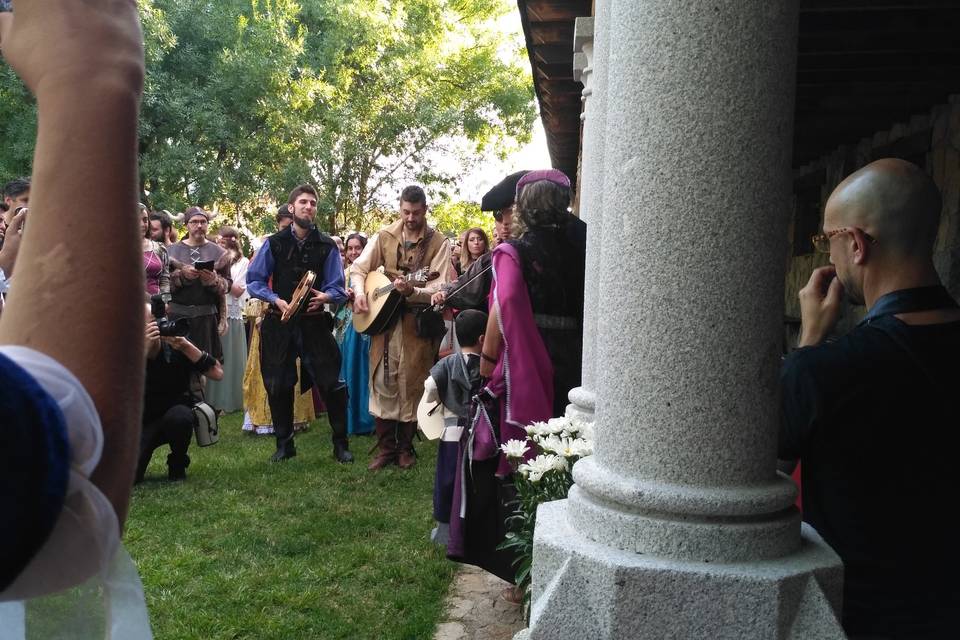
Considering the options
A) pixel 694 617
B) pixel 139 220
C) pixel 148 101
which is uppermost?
pixel 148 101

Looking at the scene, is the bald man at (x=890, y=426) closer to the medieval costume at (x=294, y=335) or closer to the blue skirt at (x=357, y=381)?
the medieval costume at (x=294, y=335)

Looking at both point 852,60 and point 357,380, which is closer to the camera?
point 852,60

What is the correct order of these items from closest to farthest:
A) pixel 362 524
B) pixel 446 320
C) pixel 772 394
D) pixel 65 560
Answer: pixel 65 560
pixel 772 394
pixel 362 524
pixel 446 320

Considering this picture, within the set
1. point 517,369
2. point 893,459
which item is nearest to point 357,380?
point 517,369

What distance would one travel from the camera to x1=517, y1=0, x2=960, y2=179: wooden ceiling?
5016mm

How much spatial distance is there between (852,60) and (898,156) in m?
2.10

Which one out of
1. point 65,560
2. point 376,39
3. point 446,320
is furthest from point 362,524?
point 376,39

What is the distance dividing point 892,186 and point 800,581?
998 millimetres

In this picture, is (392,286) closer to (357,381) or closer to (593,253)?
(357,381)

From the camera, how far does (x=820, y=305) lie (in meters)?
2.68

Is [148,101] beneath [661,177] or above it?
above

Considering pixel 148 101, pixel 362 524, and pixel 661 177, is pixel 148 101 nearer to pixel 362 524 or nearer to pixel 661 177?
pixel 362 524

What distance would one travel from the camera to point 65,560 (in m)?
0.60

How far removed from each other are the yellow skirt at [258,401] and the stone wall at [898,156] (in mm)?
4955
